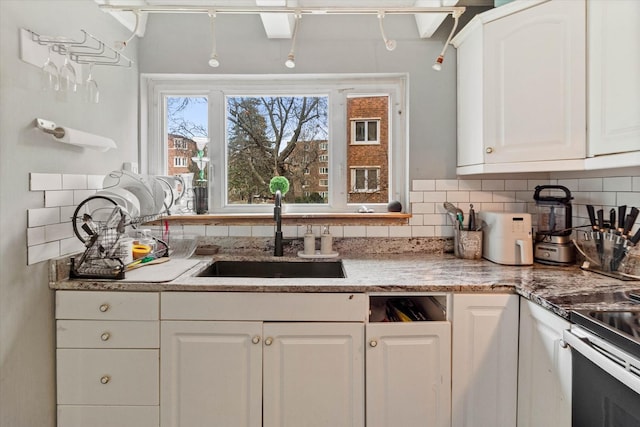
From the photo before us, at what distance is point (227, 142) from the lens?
2242 millimetres

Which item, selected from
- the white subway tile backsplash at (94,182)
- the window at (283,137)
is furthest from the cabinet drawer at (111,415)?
the window at (283,137)

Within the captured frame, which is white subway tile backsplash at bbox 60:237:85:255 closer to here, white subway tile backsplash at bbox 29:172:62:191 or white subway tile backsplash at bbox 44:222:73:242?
white subway tile backsplash at bbox 44:222:73:242

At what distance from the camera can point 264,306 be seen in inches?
55.9

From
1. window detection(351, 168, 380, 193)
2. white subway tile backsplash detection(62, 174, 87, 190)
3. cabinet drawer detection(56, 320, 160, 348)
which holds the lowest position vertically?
cabinet drawer detection(56, 320, 160, 348)

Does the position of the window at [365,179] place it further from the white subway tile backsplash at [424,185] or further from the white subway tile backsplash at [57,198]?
the white subway tile backsplash at [57,198]

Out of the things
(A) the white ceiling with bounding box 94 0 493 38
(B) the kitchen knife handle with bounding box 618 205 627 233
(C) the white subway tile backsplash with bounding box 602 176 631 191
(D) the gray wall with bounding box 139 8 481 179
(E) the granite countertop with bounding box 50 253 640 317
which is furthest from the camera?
(D) the gray wall with bounding box 139 8 481 179

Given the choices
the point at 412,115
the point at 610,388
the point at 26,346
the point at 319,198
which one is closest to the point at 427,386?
the point at 610,388

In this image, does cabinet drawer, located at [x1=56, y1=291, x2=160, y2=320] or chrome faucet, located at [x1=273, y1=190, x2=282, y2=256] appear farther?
chrome faucet, located at [x1=273, y1=190, x2=282, y2=256]

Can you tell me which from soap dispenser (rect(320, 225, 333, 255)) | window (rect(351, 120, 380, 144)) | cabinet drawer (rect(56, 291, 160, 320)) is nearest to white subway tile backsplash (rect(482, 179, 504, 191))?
window (rect(351, 120, 380, 144))

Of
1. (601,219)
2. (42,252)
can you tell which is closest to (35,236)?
(42,252)

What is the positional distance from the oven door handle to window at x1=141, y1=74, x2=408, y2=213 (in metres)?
1.26

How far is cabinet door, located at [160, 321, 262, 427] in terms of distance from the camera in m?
1.42

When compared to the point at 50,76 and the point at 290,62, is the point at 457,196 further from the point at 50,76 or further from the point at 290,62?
the point at 50,76

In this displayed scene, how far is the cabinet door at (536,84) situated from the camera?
5.13 feet
